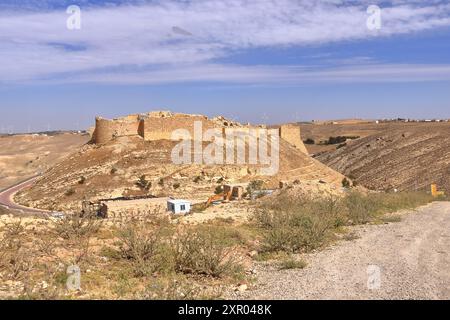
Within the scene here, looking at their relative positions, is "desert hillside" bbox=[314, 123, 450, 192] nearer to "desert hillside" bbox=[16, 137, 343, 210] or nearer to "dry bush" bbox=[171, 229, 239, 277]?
"desert hillside" bbox=[16, 137, 343, 210]

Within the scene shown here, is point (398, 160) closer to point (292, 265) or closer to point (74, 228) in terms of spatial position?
point (292, 265)

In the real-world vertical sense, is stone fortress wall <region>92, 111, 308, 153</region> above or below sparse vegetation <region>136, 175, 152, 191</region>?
above

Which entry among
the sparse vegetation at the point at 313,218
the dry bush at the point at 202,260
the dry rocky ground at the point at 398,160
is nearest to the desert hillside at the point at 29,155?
the dry rocky ground at the point at 398,160

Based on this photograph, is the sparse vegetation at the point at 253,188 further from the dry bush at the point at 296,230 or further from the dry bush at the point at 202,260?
the dry bush at the point at 202,260

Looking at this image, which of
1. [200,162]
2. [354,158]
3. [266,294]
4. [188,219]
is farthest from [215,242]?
[354,158]

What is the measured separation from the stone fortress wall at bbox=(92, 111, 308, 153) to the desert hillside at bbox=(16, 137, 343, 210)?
0.69m

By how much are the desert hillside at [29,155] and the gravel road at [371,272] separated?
46.8m

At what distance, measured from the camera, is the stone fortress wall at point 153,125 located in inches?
1353

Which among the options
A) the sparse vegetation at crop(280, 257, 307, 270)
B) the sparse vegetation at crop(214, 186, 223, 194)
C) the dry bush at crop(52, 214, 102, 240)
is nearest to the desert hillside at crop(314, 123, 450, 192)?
the sparse vegetation at crop(214, 186, 223, 194)

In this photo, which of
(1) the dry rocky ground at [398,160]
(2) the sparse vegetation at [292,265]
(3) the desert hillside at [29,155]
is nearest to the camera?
(2) the sparse vegetation at [292,265]

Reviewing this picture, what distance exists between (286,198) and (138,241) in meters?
9.82

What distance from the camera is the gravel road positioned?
21.8ft

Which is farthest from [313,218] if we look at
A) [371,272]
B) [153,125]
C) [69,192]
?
[153,125]
